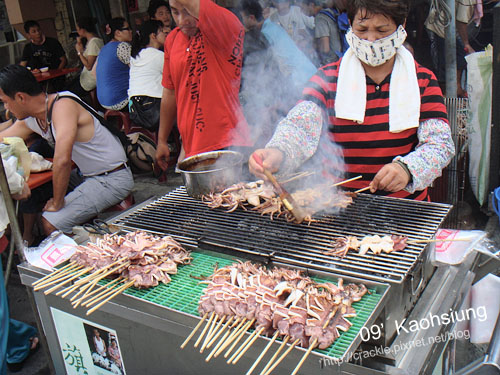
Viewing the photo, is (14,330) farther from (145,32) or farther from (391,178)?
(145,32)

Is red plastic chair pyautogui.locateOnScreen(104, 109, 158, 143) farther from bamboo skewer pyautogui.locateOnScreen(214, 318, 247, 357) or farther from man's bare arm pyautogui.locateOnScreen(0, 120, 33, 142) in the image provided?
bamboo skewer pyautogui.locateOnScreen(214, 318, 247, 357)

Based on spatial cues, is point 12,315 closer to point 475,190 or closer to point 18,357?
point 18,357

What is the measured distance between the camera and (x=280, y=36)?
6.29 meters

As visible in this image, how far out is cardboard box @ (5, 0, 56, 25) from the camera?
11758 mm

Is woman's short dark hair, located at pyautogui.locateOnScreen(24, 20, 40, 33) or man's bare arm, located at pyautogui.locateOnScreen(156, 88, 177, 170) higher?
woman's short dark hair, located at pyautogui.locateOnScreen(24, 20, 40, 33)

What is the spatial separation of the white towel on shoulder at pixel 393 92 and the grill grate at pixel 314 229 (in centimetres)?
56

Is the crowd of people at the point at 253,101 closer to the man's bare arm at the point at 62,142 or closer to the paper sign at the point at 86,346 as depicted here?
the man's bare arm at the point at 62,142

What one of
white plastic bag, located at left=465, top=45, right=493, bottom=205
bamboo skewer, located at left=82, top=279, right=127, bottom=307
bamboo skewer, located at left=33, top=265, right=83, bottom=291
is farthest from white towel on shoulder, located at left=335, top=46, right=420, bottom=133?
white plastic bag, located at left=465, top=45, right=493, bottom=205

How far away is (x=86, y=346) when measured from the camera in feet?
9.02

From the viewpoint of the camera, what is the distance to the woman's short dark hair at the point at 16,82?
4.57 meters

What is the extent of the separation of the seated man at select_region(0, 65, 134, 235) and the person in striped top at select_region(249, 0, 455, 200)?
2635mm

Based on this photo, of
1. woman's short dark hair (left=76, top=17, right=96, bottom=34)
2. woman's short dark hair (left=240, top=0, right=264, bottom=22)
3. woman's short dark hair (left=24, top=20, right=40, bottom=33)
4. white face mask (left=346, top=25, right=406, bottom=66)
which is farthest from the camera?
woman's short dark hair (left=24, top=20, right=40, bottom=33)

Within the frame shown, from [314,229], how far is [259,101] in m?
2.85

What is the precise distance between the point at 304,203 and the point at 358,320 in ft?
3.39
